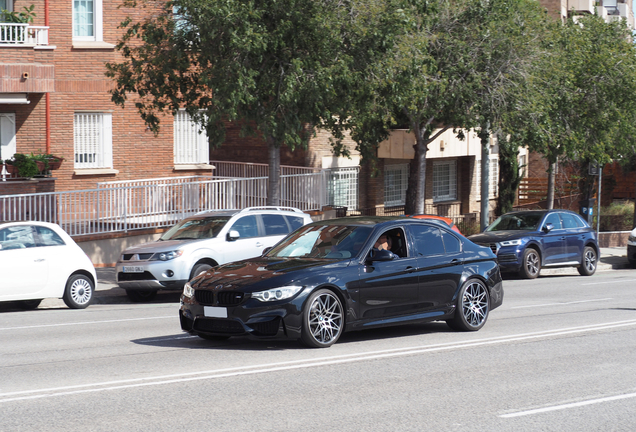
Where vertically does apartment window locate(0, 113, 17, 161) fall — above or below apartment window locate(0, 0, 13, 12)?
below

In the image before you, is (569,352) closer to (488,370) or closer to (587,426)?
(488,370)

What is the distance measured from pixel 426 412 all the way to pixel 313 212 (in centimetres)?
1928

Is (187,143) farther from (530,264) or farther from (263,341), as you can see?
(263,341)

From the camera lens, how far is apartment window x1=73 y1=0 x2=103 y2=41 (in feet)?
79.8

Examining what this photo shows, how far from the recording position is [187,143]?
87.0 feet

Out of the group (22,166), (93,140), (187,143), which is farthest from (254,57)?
(187,143)

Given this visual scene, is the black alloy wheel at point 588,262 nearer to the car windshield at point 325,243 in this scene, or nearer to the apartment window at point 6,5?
the car windshield at point 325,243

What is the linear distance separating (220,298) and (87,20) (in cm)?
1751

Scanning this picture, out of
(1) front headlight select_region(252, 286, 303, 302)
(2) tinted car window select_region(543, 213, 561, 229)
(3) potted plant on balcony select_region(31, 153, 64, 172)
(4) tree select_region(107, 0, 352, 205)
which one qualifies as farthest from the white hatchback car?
(2) tinted car window select_region(543, 213, 561, 229)

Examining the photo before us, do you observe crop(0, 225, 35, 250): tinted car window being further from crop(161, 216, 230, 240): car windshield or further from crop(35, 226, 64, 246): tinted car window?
crop(161, 216, 230, 240): car windshield

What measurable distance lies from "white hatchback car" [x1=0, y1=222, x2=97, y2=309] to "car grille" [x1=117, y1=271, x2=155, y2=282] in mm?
865

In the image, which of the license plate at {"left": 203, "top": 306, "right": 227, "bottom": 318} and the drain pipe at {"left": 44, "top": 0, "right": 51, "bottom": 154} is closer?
the license plate at {"left": 203, "top": 306, "right": 227, "bottom": 318}

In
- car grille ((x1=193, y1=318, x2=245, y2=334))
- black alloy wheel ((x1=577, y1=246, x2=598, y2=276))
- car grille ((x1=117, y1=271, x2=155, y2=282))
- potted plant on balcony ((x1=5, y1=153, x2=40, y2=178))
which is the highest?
potted plant on balcony ((x1=5, y1=153, x2=40, y2=178))

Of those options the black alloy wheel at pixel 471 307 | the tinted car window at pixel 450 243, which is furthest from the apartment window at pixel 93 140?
the black alloy wheel at pixel 471 307
